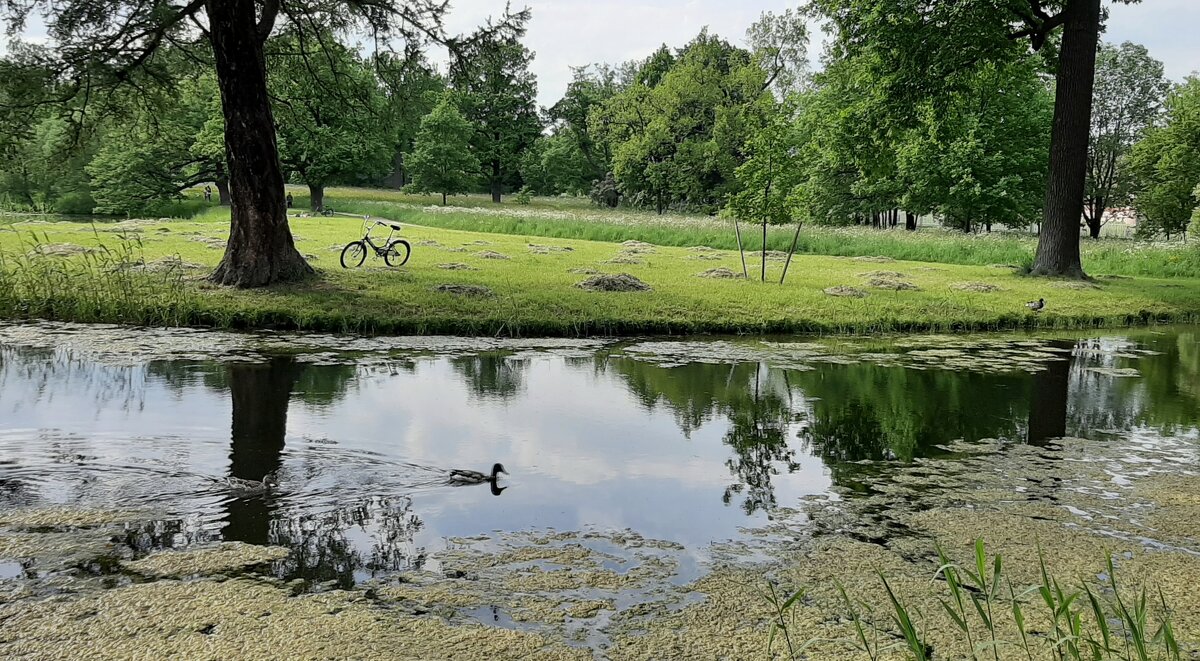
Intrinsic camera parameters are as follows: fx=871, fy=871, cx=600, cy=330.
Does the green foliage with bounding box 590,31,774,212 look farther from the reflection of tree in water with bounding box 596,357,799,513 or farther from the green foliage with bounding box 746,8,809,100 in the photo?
the reflection of tree in water with bounding box 596,357,799,513

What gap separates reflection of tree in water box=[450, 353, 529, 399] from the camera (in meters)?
8.53

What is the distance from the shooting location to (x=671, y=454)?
6473 mm

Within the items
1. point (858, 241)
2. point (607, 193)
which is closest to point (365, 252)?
point (858, 241)

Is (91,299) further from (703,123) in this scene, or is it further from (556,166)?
(556,166)

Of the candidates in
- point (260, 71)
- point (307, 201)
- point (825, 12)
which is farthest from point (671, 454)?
point (307, 201)

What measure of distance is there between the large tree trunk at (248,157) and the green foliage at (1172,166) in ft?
130

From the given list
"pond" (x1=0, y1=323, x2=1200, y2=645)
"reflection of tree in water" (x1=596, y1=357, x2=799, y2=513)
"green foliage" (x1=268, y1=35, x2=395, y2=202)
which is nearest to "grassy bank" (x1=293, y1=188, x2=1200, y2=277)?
"pond" (x1=0, y1=323, x2=1200, y2=645)

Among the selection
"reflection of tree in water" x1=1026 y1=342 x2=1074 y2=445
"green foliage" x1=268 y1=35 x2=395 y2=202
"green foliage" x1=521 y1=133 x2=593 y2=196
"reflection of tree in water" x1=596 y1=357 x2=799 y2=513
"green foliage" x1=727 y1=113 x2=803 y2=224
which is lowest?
"reflection of tree in water" x1=596 y1=357 x2=799 y2=513

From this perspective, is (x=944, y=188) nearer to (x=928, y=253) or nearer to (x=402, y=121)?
(x=928, y=253)

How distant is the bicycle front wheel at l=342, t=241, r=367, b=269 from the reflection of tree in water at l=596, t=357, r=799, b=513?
8843mm

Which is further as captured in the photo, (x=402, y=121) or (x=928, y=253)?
(x=928, y=253)

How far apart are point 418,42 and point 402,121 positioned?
2142 millimetres

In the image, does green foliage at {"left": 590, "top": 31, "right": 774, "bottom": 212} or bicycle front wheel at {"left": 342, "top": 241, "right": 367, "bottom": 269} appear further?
green foliage at {"left": 590, "top": 31, "right": 774, "bottom": 212}

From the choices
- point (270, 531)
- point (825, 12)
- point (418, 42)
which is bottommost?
point (270, 531)
